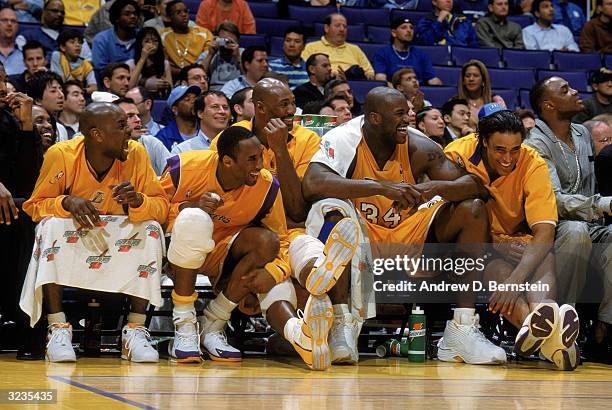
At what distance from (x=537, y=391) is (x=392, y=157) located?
1920 mm

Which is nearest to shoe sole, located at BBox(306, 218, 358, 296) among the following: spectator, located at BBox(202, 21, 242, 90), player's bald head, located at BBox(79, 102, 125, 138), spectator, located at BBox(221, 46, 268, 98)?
player's bald head, located at BBox(79, 102, 125, 138)

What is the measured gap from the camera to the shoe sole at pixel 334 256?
4.58 meters

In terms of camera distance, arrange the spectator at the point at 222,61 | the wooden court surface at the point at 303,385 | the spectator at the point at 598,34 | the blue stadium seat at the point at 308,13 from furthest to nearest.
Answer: the spectator at the point at 598,34 < the blue stadium seat at the point at 308,13 < the spectator at the point at 222,61 < the wooden court surface at the point at 303,385

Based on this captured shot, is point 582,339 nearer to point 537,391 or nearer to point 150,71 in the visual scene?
point 537,391

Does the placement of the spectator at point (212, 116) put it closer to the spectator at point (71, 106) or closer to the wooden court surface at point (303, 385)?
the spectator at point (71, 106)

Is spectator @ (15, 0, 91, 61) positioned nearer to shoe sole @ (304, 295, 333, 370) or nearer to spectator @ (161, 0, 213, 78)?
spectator @ (161, 0, 213, 78)

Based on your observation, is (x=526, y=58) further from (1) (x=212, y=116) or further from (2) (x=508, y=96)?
(1) (x=212, y=116)

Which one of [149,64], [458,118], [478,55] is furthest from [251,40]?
[458,118]

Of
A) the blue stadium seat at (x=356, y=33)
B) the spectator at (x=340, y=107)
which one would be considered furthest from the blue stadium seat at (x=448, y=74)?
the spectator at (x=340, y=107)

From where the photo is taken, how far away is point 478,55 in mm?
11344

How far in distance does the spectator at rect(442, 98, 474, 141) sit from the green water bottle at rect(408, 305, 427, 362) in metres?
3.16

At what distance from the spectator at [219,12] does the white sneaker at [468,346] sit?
596 centimetres

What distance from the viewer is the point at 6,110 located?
218 inches

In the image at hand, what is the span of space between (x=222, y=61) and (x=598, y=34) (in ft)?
16.8
